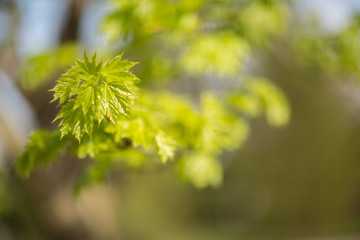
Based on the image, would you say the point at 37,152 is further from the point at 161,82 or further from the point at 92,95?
the point at 161,82

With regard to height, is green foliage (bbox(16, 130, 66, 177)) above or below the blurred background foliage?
below

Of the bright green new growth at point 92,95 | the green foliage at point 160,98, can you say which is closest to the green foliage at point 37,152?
the green foliage at point 160,98

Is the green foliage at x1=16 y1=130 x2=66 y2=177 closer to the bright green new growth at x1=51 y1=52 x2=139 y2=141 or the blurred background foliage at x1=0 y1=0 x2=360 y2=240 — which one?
the blurred background foliage at x1=0 y1=0 x2=360 y2=240

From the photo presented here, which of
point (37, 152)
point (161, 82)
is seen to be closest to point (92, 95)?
point (37, 152)

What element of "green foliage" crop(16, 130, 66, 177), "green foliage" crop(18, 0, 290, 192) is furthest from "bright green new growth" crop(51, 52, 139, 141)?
"green foliage" crop(16, 130, 66, 177)

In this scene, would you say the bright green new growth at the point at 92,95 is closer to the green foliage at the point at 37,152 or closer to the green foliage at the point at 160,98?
the green foliage at the point at 160,98

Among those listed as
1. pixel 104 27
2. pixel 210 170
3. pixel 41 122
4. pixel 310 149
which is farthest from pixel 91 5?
pixel 310 149

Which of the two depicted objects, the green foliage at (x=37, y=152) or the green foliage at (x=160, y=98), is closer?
the green foliage at (x=160, y=98)

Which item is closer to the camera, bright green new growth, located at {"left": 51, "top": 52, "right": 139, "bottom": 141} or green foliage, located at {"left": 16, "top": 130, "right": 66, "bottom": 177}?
bright green new growth, located at {"left": 51, "top": 52, "right": 139, "bottom": 141}
